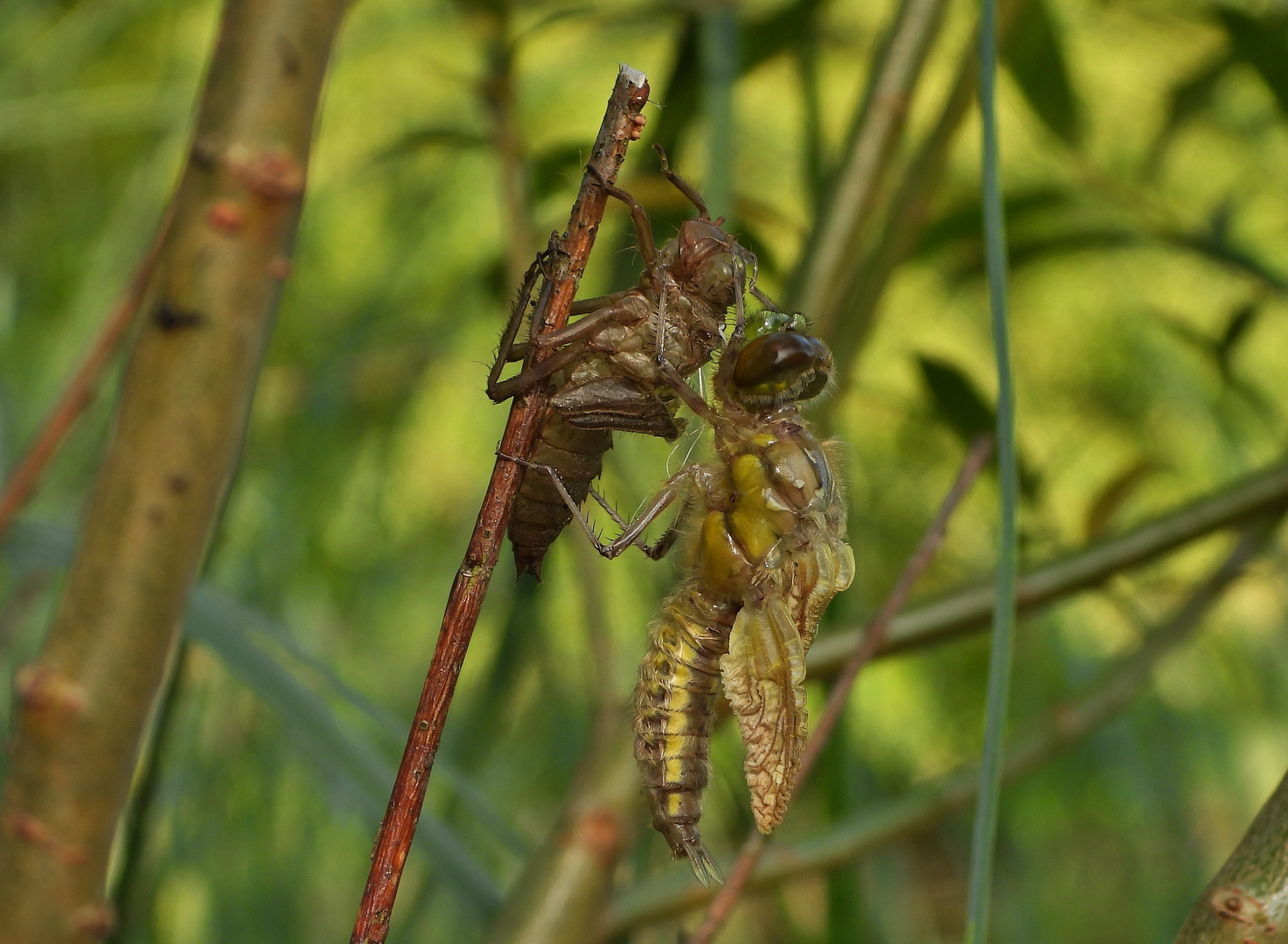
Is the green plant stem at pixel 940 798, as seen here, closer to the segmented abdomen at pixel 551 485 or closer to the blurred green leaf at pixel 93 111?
the segmented abdomen at pixel 551 485

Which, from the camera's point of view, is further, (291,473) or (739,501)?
(291,473)

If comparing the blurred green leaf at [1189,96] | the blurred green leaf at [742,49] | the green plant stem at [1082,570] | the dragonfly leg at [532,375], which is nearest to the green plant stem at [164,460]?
the dragonfly leg at [532,375]

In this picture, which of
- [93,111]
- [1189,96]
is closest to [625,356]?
[1189,96]

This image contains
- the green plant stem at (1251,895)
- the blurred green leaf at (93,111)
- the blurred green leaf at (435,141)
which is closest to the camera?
the green plant stem at (1251,895)

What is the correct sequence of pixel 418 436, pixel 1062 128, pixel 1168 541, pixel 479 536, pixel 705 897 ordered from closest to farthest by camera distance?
pixel 479 536 < pixel 705 897 < pixel 1168 541 < pixel 1062 128 < pixel 418 436

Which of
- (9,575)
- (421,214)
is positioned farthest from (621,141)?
(9,575)

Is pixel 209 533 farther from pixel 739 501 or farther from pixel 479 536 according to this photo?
pixel 739 501

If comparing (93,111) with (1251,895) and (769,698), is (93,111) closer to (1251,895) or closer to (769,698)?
(769,698)
